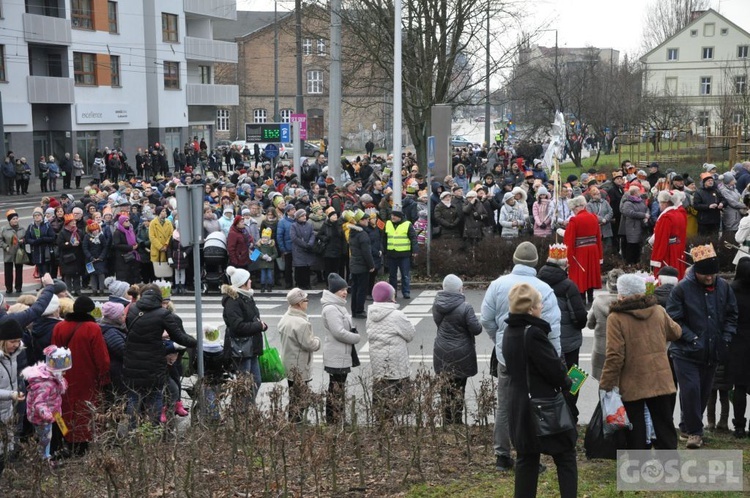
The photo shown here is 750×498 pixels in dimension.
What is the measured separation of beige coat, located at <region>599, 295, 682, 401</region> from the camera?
8273 millimetres

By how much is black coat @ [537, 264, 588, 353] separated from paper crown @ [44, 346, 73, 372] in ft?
14.9

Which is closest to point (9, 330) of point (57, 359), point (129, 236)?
point (57, 359)

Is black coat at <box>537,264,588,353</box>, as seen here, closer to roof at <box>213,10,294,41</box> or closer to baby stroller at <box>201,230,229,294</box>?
baby stroller at <box>201,230,229,294</box>

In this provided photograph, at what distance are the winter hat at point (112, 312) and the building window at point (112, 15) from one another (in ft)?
166

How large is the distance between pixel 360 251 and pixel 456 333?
7.46m

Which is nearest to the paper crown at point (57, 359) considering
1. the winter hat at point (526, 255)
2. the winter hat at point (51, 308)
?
the winter hat at point (51, 308)

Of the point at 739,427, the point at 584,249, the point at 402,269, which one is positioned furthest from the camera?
the point at 402,269

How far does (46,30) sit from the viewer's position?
50781 millimetres

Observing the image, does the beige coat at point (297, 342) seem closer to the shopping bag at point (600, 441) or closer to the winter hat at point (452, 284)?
the winter hat at point (452, 284)

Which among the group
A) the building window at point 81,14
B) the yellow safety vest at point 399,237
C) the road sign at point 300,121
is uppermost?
the building window at point 81,14

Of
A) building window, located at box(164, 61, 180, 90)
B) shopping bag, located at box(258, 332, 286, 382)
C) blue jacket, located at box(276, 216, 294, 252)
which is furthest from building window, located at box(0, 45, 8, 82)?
shopping bag, located at box(258, 332, 286, 382)

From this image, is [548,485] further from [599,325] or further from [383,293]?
[383,293]

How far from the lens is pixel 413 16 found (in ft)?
104

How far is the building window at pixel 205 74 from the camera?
69875 mm
